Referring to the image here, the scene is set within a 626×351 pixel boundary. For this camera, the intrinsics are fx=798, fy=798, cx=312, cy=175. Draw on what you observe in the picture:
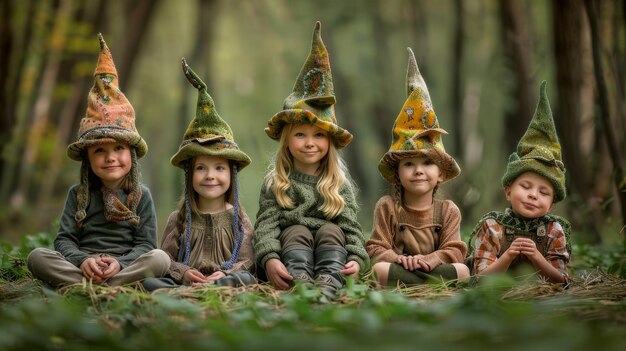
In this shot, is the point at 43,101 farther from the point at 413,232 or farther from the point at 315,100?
the point at 413,232

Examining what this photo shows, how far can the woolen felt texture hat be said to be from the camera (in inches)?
223

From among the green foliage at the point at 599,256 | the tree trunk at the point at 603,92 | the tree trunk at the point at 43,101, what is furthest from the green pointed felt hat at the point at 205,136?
the tree trunk at the point at 43,101

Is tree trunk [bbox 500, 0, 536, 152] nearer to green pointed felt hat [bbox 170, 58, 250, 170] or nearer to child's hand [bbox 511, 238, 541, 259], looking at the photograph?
child's hand [bbox 511, 238, 541, 259]

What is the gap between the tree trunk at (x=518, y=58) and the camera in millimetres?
10492

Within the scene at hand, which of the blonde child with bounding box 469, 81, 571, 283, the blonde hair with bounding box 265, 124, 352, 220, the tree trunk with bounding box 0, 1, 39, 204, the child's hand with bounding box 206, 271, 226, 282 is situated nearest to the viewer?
the blonde child with bounding box 469, 81, 571, 283

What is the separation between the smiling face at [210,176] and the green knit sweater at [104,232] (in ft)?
1.31

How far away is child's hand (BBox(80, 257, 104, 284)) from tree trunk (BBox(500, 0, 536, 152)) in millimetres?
6503

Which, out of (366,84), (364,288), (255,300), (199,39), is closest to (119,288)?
(255,300)

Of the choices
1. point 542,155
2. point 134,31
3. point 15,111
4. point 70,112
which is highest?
point 134,31

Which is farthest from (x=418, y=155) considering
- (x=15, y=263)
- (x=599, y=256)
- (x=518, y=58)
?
(x=518, y=58)

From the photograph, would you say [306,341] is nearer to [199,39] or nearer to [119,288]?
[119,288]

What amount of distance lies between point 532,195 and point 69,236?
10.8 ft

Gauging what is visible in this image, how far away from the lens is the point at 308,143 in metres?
5.93

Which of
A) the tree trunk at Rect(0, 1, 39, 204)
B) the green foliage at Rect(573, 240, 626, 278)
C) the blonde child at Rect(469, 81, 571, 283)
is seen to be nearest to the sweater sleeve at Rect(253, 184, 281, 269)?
the blonde child at Rect(469, 81, 571, 283)
